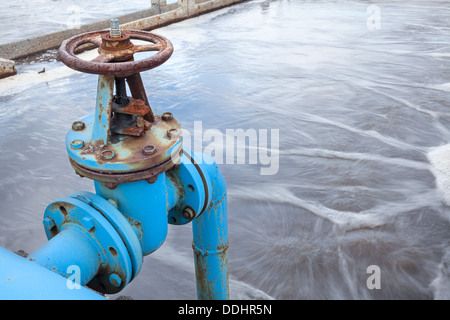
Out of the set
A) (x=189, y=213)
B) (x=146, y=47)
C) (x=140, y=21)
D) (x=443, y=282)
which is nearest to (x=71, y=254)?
(x=189, y=213)

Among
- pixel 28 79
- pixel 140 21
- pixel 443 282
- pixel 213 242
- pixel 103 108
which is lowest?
pixel 443 282

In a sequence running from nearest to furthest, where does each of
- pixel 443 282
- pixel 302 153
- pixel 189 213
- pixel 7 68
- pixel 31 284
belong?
pixel 31 284
pixel 189 213
pixel 443 282
pixel 302 153
pixel 7 68

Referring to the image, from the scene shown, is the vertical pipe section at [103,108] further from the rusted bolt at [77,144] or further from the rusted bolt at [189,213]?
the rusted bolt at [189,213]

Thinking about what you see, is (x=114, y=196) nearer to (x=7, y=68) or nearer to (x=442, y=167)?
(x=442, y=167)

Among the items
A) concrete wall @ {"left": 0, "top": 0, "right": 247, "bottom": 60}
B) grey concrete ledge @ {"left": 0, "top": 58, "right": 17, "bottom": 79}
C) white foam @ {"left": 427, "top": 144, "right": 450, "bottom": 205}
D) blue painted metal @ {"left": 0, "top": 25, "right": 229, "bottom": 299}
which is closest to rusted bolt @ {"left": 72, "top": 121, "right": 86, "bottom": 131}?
blue painted metal @ {"left": 0, "top": 25, "right": 229, "bottom": 299}

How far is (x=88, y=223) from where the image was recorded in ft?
3.53

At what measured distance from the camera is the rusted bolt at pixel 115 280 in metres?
1.12

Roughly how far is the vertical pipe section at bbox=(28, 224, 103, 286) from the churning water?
6.31ft

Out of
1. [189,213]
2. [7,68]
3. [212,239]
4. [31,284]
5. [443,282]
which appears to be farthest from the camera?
[7,68]

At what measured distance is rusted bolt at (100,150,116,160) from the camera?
1057 millimetres

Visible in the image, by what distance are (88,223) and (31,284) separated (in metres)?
0.35

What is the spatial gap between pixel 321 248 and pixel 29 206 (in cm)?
241

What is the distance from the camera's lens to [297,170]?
420cm

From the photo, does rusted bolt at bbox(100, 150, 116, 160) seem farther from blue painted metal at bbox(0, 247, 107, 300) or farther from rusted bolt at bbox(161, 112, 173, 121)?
blue painted metal at bbox(0, 247, 107, 300)
